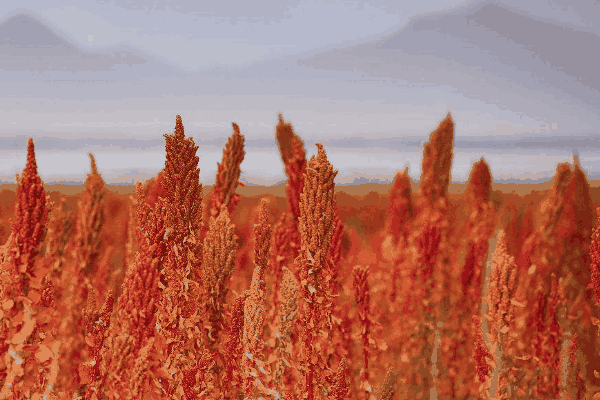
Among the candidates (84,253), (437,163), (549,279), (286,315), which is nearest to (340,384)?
(286,315)

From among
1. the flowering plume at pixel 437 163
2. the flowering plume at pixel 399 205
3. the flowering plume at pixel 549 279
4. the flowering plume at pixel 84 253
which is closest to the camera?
the flowering plume at pixel 84 253

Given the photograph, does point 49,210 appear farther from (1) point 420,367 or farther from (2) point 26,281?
(1) point 420,367

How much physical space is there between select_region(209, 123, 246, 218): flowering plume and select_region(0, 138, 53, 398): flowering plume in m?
2.31

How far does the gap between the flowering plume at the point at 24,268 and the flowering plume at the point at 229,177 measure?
7.58 ft

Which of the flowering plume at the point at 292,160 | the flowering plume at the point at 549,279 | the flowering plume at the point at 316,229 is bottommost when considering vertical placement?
the flowering plume at the point at 549,279

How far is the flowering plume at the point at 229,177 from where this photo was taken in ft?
17.8

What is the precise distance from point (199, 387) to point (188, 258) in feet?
3.95

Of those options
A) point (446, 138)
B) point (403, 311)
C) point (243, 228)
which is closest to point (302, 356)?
point (403, 311)

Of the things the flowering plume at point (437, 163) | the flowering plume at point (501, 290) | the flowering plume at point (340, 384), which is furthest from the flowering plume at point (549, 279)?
the flowering plume at point (340, 384)

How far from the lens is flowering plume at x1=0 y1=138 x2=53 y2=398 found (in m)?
3.20

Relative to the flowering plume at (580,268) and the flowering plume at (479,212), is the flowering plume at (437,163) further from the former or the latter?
the flowering plume at (479,212)

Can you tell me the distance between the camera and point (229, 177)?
17.9 feet

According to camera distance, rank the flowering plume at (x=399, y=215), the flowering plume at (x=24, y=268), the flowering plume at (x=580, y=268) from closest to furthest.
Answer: the flowering plume at (x=24, y=268) < the flowering plume at (x=580, y=268) < the flowering plume at (x=399, y=215)

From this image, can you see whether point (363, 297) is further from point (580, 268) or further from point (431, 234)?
point (580, 268)
